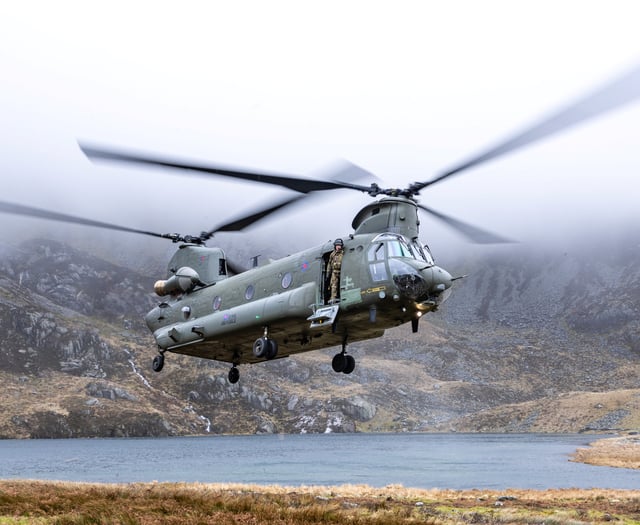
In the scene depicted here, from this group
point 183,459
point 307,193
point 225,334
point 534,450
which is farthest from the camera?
point 534,450

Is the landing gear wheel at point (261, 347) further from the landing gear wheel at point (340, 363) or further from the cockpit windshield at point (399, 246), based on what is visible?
the cockpit windshield at point (399, 246)

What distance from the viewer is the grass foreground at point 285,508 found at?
18.8 metres

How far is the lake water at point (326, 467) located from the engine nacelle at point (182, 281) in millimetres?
44161

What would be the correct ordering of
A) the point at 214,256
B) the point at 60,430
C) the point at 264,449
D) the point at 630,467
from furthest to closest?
the point at 60,430, the point at 264,449, the point at 630,467, the point at 214,256

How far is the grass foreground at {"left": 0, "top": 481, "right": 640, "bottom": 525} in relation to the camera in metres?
18.8

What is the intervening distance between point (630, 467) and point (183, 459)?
67.4 m

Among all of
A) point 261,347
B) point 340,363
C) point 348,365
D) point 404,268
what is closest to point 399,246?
point 404,268

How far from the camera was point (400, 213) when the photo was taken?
22703 millimetres

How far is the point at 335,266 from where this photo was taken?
22.8 metres

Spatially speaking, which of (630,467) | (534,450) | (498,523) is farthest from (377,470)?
(498,523)

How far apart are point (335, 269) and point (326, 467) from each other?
250 feet

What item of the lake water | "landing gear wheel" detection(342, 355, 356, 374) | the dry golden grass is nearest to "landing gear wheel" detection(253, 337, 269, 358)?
"landing gear wheel" detection(342, 355, 356, 374)

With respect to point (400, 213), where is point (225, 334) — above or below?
below

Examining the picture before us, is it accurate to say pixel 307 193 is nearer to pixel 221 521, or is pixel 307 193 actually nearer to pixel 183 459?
pixel 221 521
